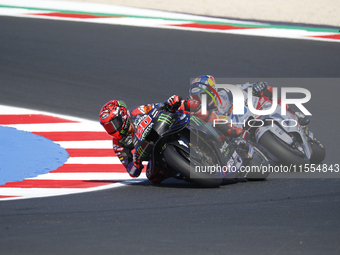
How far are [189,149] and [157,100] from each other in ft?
15.0

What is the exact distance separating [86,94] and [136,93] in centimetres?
99

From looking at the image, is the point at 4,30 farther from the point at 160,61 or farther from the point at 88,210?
the point at 88,210

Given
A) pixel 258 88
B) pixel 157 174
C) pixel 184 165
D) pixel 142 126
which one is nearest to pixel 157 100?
pixel 258 88

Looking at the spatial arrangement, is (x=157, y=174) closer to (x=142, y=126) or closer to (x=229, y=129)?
(x=142, y=126)

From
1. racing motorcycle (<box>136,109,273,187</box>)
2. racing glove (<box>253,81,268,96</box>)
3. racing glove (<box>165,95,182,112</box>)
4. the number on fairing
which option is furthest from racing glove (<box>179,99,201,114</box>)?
racing glove (<box>253,81,268,96</box>)

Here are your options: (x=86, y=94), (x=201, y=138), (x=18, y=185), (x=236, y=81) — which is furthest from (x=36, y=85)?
(x=201, y=138)

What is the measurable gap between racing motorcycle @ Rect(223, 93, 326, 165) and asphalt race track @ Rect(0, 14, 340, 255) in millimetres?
393

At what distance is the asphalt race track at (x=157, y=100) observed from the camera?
4.03m

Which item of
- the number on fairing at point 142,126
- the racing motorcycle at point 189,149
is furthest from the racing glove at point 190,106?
the number on fairing at point 142,126

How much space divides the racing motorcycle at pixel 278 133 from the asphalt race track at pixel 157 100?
0.39 meters

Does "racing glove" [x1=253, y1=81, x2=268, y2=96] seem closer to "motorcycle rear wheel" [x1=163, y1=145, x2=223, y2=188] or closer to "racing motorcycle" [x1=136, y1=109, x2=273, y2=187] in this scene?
"racing motorcycle" [x1=136, y1=109, x2=273, y2=187]

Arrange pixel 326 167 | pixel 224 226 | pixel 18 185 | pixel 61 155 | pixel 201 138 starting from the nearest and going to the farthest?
1. pixel 224 226
2. pixel 201 138
3. pixel 18 185
4. pixel 326 167
5. pixel 61 155

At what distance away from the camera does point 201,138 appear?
5754mm

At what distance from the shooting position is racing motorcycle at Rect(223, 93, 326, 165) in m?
6.35
